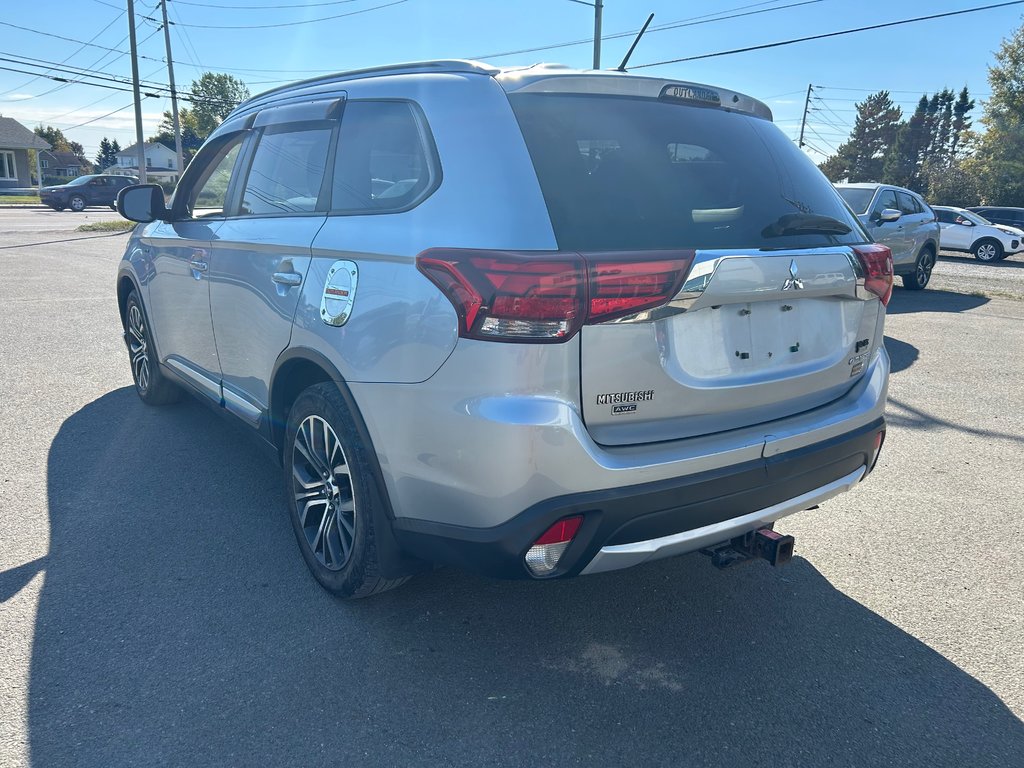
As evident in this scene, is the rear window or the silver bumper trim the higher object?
the rear window

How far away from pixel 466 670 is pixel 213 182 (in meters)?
2.88

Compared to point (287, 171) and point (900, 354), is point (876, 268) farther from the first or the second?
point (900, 354)

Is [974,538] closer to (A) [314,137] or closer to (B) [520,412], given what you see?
(B) [520,412]

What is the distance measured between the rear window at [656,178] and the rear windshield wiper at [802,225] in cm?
1

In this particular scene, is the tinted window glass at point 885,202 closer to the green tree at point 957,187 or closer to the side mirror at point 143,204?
the side mirror at point 143,204

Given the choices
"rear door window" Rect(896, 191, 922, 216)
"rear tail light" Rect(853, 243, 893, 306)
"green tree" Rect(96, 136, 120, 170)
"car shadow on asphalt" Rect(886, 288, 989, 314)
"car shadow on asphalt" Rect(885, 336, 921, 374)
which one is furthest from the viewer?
"green tree" Rect(96, 136, 120, 170)

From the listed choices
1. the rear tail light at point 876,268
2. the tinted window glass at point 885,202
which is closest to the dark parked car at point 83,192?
the tinted window glass at point 885,202

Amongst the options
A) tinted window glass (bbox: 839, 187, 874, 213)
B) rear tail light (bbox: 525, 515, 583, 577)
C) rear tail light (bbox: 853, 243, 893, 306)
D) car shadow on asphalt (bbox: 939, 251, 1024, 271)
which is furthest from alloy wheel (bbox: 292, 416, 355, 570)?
car shadow on asphalt (bbox: 939, 251, 1024, 271)

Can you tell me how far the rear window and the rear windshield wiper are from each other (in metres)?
0.01

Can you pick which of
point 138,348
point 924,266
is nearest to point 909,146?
point 924,266

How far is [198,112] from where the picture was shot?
312ft

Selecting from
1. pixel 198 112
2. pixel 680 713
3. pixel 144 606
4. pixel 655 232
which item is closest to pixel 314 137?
pixel 655 232

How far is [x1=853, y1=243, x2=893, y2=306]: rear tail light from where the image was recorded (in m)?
2.92

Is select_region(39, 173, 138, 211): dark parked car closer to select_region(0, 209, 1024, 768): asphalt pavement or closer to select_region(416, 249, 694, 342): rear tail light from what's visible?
select_region(0, 209, 1024, 768): asphalt pavement
